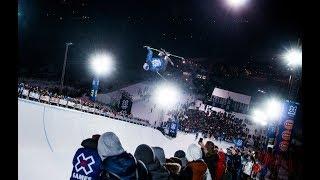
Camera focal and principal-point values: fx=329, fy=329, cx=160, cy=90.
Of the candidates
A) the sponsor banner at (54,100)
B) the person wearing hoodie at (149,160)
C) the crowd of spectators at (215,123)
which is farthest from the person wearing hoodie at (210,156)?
the crowd of spectators at (215,123)

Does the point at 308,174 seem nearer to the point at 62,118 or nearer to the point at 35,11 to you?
the point at 62,118

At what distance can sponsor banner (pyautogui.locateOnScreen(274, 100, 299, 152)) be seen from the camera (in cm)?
1478

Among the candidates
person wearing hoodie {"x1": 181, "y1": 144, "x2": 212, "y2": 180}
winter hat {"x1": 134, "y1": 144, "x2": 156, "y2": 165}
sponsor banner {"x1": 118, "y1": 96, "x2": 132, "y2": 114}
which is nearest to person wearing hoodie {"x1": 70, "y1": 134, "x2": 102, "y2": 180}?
winter hat {"x1": 134, "y1": 144, "x2": 156, "y2": 165}

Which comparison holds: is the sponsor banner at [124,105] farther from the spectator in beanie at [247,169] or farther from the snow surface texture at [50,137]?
the spectator in beanie at [247,169]

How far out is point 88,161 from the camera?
4.30m

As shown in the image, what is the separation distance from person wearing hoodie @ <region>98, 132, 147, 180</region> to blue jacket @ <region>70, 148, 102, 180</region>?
35 cm

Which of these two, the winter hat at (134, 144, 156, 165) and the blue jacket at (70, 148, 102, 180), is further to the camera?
the winter hat at (134, 144, 156, 165)

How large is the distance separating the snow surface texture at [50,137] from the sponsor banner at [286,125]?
8715mm

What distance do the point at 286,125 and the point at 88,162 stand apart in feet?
41.5

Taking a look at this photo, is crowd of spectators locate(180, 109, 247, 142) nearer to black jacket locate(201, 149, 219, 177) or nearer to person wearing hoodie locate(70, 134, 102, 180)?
black jacket locate(201, 149, 219, 177)

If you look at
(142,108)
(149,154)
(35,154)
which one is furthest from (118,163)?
(142,108)

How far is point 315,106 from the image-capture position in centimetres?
172

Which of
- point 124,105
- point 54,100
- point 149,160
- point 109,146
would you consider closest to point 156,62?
point 54,100

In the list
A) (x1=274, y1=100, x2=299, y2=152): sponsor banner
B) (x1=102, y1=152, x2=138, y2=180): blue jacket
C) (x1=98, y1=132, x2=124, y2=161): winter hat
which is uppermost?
(x1=98, y1=132, x2=124, y2=161): winter hat
